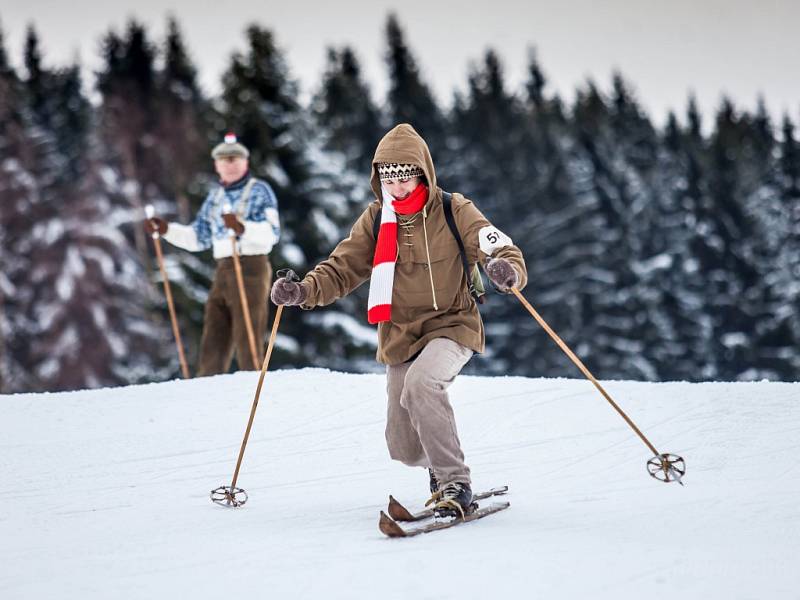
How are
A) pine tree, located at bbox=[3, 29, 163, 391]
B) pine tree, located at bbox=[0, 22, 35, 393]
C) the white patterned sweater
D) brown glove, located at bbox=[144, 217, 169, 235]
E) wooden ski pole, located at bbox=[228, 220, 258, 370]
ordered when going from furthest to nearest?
pine tree, located at bbox=[3, 29, 163, 391], pine tree, located at bbox=[0, 22, 35, 393], brown glove, located at bbox=[144, 217, 169, 235], the white patterned sweater, wooden ski pole, located at bbox=[228, 220, 258, 370]

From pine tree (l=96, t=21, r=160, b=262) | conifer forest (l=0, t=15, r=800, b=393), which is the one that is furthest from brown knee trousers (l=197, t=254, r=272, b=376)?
pine tree (l=96, t=21, r=160, b=262)

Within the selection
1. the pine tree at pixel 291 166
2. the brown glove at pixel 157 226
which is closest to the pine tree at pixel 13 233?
the pine tree at pixel 291 166

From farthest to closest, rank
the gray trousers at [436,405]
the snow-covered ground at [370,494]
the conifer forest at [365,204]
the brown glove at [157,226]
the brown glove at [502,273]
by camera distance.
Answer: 1. the conifer forest at [365,204]
2. the brown glove at [157,226]
3. the gray trousers at [436,405]
4. the brown glove at [502,273]
5. the snow-covered ground at [370,494]

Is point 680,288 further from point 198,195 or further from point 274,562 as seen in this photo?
point 274,562

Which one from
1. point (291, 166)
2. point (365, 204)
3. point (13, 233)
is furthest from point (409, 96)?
point (291, 166)

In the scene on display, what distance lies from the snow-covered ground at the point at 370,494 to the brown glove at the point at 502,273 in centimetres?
101

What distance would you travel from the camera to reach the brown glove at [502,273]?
422 centimetres

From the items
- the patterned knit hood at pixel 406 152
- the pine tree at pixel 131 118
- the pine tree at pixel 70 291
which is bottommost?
the pine tree at pixel 70 291

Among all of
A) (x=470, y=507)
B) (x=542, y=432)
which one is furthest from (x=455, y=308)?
(x=542, y=432)

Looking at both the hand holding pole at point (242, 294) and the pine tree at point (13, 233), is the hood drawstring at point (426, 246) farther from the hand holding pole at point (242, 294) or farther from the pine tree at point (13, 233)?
the pine tree at point (13, 233)

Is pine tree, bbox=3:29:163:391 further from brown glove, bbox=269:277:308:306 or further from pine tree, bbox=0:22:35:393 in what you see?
brown glove, bbox=269:277:308:306

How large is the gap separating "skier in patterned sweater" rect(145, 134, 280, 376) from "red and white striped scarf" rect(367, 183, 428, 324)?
3439 mm

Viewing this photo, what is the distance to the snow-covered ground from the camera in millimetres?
3287

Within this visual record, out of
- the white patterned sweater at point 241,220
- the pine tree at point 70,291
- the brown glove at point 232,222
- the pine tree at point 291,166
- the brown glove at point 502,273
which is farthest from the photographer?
the pine tree at point 70,291
